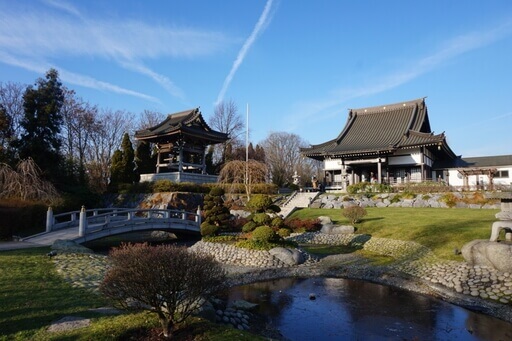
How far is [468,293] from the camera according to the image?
9359mm

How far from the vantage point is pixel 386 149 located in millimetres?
30156

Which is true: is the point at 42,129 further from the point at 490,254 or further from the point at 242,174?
the point at 490,254

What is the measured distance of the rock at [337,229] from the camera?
18.4 m

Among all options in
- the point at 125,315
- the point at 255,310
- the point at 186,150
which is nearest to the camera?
the point at 125,315

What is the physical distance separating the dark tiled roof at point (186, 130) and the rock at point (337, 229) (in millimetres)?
16121

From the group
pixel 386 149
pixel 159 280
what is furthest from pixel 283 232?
pixel 386 149

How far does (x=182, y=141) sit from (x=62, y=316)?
1019 inches

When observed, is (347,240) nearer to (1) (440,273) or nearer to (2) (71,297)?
(1) (440,273)

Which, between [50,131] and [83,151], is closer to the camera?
[50,131]

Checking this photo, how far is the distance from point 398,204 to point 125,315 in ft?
75.5

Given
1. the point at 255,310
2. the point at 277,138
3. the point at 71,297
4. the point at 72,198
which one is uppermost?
the point at 277,138

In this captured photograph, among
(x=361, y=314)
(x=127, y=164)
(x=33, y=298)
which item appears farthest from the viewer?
(x=127, y=164)

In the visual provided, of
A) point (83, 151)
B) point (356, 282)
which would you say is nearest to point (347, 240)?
point (356, 282)

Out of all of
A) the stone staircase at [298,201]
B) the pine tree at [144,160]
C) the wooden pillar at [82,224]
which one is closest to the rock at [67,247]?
the wooden pillar at [82,224]
